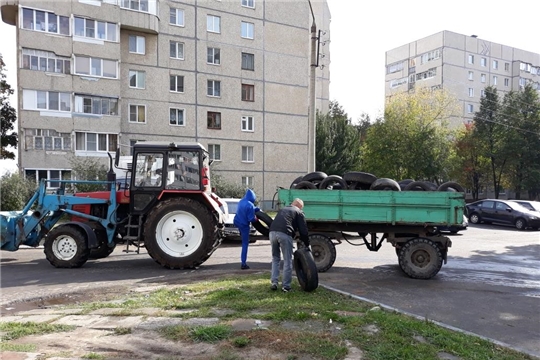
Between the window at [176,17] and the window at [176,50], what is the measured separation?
143 cm

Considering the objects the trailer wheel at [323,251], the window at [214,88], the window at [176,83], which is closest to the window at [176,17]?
the window at [176,83]

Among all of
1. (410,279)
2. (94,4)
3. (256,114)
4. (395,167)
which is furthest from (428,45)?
(410,279)


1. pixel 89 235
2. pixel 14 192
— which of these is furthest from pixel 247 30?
pixel 89 235

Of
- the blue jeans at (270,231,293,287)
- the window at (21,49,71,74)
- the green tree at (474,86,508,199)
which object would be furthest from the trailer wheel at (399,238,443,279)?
the green tree at (474,86,508,199)

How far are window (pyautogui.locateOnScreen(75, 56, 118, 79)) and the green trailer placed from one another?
926 inches

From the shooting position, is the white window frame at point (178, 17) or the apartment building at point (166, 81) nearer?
the apartment building at point (166, 81)

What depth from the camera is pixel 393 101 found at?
39219 millimetres

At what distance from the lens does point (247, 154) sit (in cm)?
3591

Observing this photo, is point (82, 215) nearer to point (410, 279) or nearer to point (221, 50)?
point (410, 279)

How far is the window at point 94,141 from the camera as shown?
2909cm

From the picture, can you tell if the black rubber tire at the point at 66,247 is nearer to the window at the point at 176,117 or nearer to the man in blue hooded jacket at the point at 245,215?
the man in blue hooded jacket at the point at 245,215

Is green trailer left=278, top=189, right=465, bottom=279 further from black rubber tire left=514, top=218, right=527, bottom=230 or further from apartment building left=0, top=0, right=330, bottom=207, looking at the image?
apartment building left=0, top=0, right=330, bottom=207

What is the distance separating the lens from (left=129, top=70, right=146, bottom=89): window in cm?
3134

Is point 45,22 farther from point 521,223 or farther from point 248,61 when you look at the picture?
point 521,223
